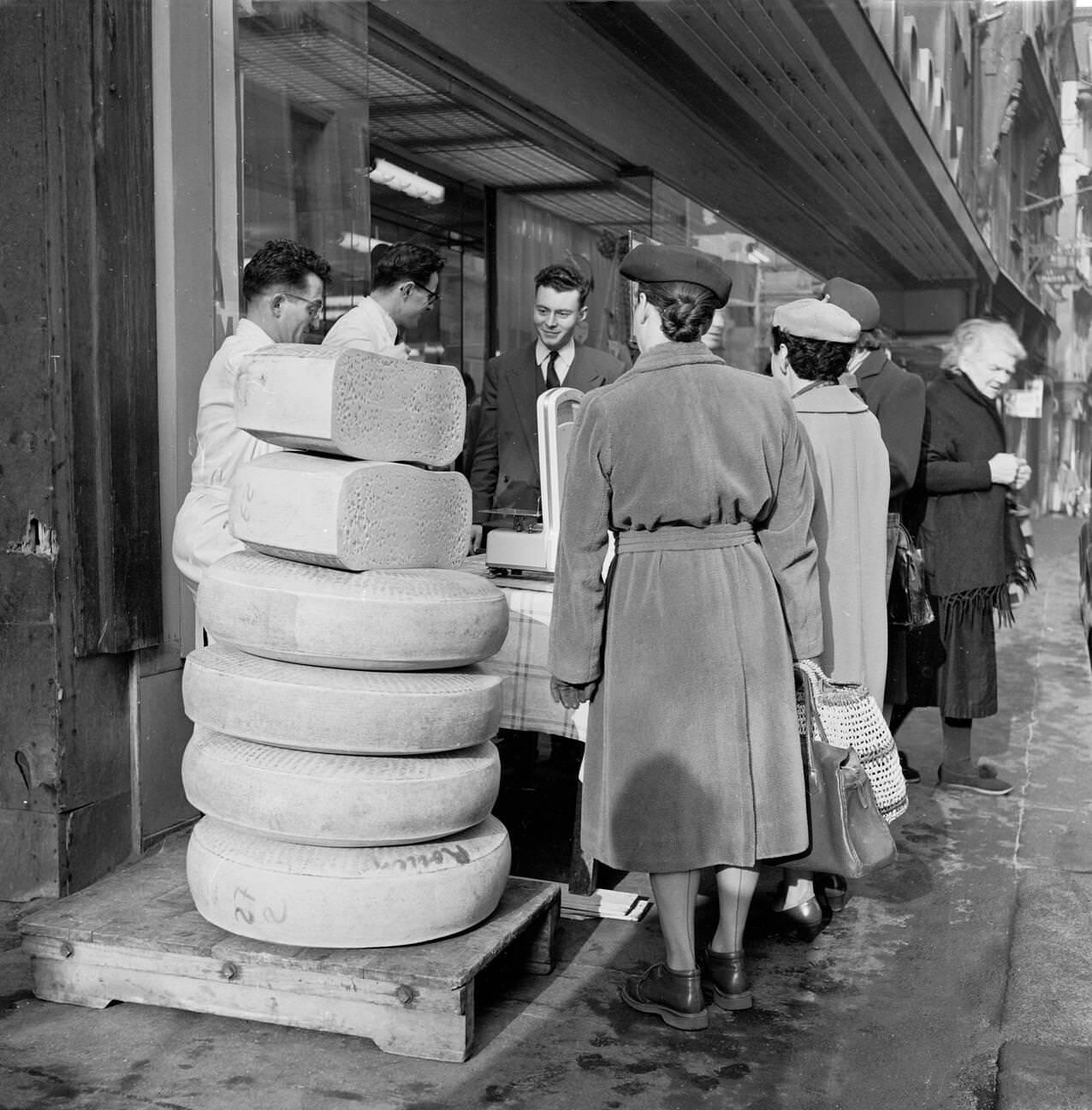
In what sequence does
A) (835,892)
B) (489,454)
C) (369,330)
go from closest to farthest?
(835,892)
(369,330)
(489,454)

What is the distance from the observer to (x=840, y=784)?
3.36 m

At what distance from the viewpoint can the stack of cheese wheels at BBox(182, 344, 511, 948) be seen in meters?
3.00

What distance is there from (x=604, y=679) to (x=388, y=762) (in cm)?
56

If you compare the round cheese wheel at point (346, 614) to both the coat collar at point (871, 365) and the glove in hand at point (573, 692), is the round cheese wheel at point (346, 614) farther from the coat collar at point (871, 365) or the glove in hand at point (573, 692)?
the coat collar at point (871, 365)

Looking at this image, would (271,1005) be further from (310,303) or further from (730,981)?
(310,303)

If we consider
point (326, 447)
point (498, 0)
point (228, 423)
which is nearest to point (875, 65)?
point (498, 0)

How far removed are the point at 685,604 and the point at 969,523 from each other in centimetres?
254

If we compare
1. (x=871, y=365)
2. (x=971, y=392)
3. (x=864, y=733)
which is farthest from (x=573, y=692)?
(x=971, y=392)

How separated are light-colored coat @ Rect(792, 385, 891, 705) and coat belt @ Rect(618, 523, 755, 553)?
2.02 feet

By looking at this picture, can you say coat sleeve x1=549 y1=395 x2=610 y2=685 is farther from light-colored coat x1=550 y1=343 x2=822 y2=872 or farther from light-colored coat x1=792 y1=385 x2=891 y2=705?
light-colored coat x1=792 y1=385 x2=891 y2=705

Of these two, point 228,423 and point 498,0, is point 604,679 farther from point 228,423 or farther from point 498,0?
point 498,0

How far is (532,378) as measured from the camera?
18.6ft

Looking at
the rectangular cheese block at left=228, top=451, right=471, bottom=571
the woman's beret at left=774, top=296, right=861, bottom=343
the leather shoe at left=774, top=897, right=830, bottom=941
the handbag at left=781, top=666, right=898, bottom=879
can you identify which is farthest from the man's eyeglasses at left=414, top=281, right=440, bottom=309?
the leather shoe at left=774, top=897, right=830, bottom=941

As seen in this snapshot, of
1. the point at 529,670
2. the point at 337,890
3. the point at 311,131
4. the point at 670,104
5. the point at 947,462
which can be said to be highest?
the point at 670,104
